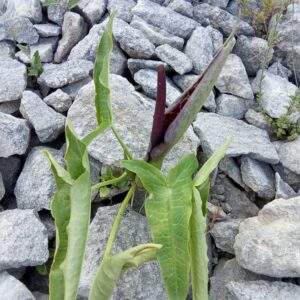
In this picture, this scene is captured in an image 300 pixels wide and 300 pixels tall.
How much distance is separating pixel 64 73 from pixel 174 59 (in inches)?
16.2

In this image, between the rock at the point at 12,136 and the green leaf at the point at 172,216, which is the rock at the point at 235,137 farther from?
the rock at the point at 12,136

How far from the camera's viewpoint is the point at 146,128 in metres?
1.57

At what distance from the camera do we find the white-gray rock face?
4.27 feet

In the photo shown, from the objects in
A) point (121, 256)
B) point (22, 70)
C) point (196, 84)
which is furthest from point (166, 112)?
point (22, 70)

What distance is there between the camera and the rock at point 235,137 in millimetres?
1618

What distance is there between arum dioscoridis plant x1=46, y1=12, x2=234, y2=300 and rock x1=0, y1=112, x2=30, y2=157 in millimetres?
383

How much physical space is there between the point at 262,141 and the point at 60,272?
91cm

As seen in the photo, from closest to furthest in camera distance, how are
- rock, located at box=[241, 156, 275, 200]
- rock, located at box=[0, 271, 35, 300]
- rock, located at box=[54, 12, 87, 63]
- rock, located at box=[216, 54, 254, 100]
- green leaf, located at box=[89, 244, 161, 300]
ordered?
1. green leaf, located at box=[89, 244, 161, 300]
2. rock, located at box=[0, 271, 35, 300]
3. rock, located at box=[241, 156, 275, 200]
4. rock, located at box=[216, 54, 254, 100]
5. rock, located at box=[54, 12, 87, 63]

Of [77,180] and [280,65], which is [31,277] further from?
[280,65]

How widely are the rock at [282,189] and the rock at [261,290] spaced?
0.31 meters

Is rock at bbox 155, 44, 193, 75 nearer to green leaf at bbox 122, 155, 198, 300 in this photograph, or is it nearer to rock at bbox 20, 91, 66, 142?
rock at bbox 20, 91, 66, 142

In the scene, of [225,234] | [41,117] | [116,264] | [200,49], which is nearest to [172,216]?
[116,264]

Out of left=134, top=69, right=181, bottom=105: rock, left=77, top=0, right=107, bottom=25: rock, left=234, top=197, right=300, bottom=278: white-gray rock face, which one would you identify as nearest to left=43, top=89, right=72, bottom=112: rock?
left=134, top=69, right=181, bottom=105: rock

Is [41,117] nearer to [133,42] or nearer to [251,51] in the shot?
[133,42]
